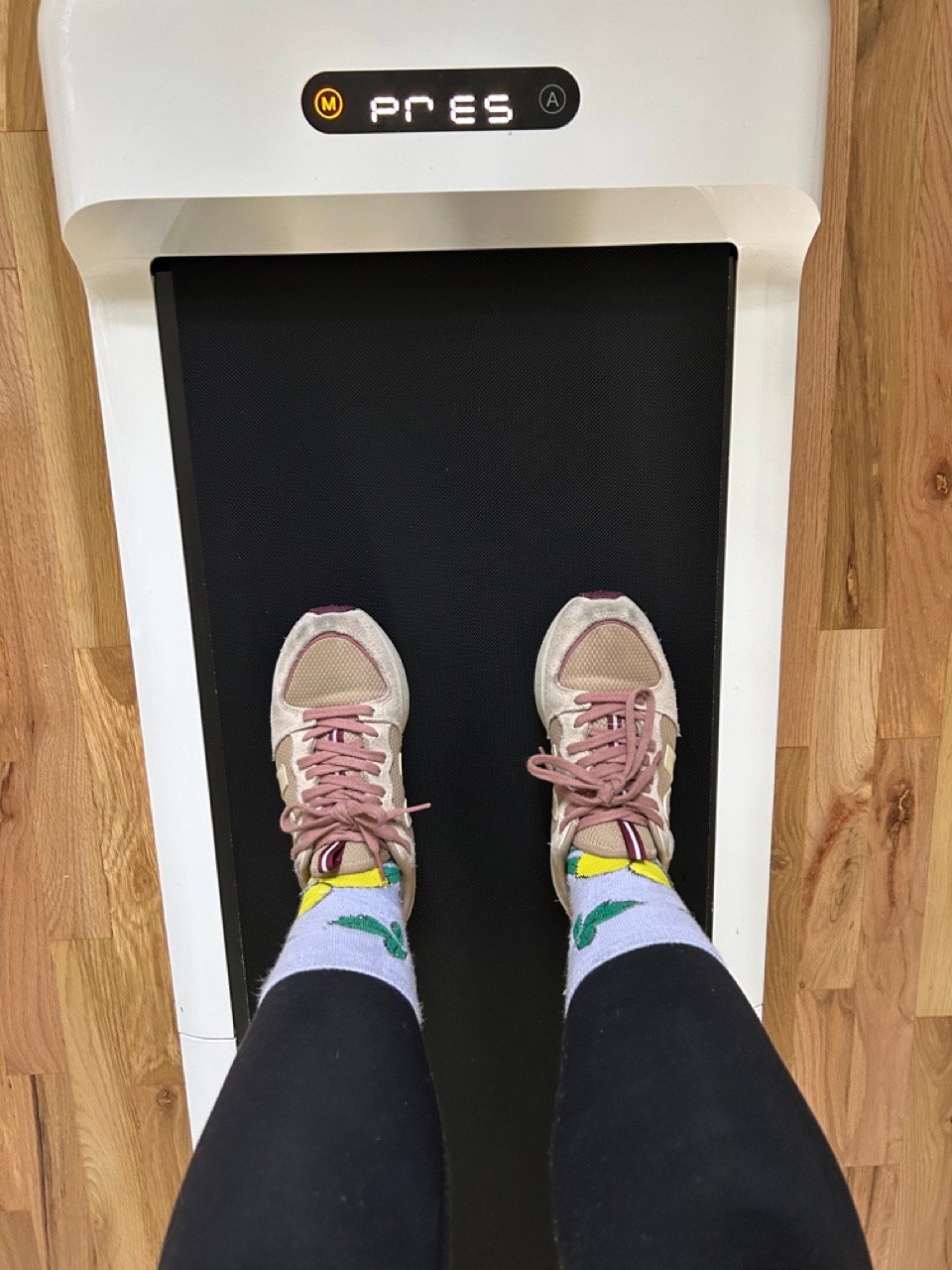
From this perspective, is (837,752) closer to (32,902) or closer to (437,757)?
(437,757)

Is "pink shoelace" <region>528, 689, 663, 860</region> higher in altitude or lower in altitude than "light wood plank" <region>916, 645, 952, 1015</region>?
higher

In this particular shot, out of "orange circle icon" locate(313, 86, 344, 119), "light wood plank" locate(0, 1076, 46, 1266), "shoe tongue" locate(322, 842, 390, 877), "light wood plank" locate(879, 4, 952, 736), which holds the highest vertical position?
"orange circle icon" locate(313, 86, 344, 119)

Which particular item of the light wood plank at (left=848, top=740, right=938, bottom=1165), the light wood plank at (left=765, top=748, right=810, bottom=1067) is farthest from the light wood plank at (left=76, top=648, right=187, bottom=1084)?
the light wood plank at (left=848, top=740, right=938, bottom=1165)

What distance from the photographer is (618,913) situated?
0.79 metres

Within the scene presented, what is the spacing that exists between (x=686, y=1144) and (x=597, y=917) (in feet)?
0.74

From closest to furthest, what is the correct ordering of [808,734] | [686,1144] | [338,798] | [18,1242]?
1. [686,1144]
2. [338,798]
3. [808,734]
4. [18,1242]

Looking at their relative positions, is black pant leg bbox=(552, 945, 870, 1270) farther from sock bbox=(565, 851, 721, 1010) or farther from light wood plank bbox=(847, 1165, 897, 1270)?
light wood plank bbox=(847, 1165, 897, 1270)

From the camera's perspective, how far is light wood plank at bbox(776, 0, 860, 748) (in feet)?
2.77

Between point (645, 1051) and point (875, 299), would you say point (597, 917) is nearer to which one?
point (645, 1051)

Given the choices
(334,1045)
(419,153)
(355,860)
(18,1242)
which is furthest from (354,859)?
(18,1242)

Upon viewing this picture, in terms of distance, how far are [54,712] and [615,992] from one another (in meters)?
0.63

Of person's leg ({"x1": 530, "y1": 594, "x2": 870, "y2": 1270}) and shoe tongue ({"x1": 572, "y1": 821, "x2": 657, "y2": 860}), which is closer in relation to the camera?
person's leg ({"x1": 530, "y1": 594, "x2": 870, "y2": 1270})

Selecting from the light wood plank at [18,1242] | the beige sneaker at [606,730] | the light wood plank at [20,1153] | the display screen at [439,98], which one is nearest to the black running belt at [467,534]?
the beige sneaker at [606,730]

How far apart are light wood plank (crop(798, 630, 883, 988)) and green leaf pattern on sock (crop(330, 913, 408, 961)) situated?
0.48 meters
